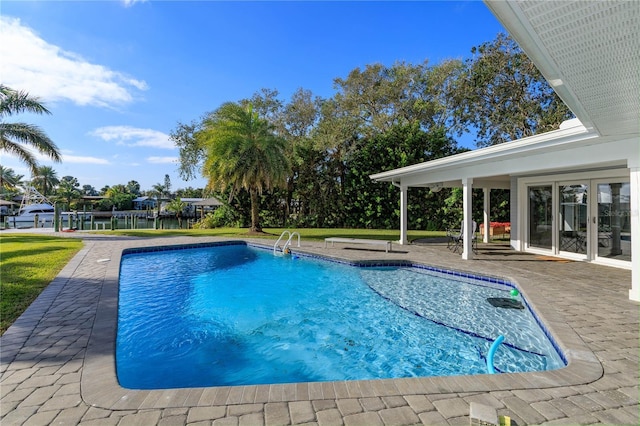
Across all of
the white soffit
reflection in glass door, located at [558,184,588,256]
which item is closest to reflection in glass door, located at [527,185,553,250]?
reflection in glass door, located at [558,184,588,256]

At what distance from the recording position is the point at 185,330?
6000mm

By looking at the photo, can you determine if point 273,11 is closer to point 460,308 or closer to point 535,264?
point 460,308

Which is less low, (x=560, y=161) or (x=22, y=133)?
(x=22, y=133)

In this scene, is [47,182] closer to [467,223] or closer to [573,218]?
[467,223]

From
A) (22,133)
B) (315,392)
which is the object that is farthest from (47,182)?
(315,392)

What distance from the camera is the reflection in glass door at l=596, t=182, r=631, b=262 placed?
8922 mm

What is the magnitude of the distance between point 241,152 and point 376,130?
1372 centimetres

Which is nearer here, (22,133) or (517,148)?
(517,148)

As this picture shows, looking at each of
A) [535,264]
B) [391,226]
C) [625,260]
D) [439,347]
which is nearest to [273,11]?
[439,347]

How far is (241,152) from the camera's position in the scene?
17.9 meters

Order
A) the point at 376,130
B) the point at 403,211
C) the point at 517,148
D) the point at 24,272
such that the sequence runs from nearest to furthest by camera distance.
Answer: the point at 517,148, the point at 24,272, the point at 403,211, the point at 376,130

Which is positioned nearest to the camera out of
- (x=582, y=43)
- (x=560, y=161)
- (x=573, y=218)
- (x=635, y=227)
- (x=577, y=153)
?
(x=582, y=43)

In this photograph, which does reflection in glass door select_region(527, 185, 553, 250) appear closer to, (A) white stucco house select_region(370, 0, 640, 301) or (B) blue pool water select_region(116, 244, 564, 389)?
(A) white stucco house select_region(370, 0, 640, 301)

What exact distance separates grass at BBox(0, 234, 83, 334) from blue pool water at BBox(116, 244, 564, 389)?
1.58 meters
